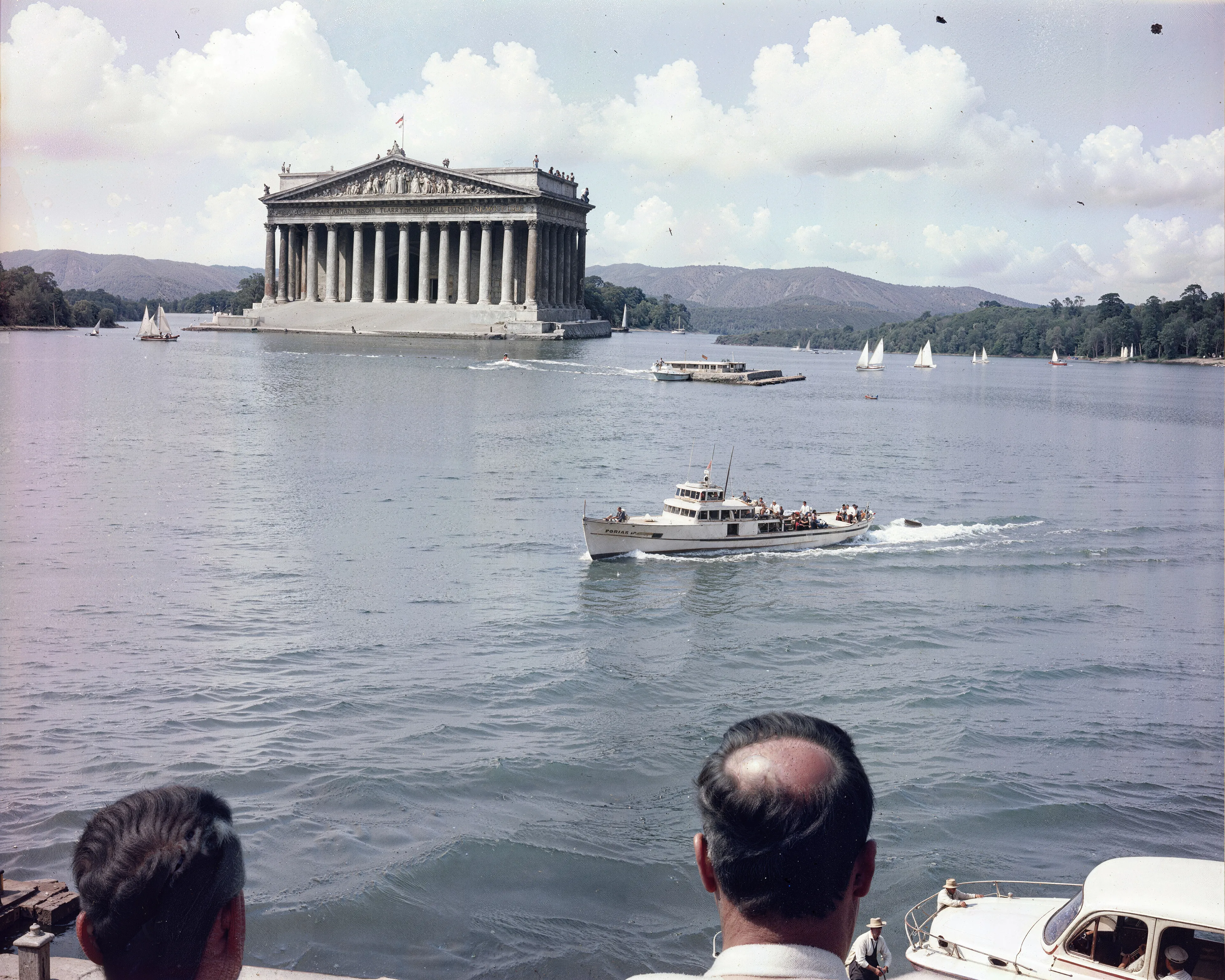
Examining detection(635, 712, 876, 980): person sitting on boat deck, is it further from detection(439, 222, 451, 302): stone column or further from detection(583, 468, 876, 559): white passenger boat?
detection(439, 222, 451, 302): stone column

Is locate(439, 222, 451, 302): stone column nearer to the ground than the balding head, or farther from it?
farther from it

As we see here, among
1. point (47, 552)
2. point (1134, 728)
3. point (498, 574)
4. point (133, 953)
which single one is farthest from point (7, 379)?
point (133, 953)

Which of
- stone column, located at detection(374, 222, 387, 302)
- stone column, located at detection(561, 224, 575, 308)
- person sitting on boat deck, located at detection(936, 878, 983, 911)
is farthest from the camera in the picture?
stone column, located at detection(561, 224, 575, 308)

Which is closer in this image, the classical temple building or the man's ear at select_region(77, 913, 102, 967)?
the man's ear at select_region(77, 913, 102, 967)

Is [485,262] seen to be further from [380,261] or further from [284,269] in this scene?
[284,269]

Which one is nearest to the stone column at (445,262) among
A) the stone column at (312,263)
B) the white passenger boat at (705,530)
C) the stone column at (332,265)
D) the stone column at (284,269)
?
the stone column at (332,265)

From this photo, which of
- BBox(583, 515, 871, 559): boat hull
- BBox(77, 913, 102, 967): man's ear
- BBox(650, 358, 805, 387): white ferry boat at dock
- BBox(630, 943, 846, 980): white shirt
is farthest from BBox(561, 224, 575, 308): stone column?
BBox(630, 943, 846, 980): white shirt

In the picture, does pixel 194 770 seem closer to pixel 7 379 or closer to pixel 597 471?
pixel 597 471

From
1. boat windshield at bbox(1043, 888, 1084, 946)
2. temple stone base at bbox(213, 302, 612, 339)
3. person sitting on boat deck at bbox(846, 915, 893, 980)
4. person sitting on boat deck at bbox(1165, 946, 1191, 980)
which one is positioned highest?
temple stone base at bbox(213, 302, 612, 339)
